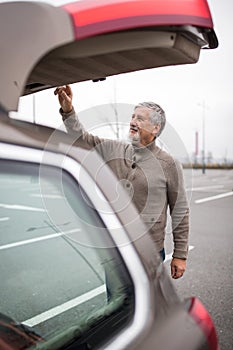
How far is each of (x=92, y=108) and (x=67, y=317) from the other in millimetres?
688

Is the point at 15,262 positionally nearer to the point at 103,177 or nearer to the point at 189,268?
the point at 189,268

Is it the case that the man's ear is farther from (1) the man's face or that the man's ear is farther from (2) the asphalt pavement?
(2) the asphalt pavement

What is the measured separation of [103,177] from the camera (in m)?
1.06

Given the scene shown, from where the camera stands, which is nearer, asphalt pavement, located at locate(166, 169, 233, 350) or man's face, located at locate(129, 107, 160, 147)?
man's face, located at locate(129, 107, 160, 147)

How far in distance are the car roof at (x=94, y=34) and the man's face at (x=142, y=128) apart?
843mm

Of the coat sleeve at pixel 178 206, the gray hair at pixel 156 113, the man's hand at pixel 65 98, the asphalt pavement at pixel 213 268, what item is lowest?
the asphalt pavement at pixel 213 268

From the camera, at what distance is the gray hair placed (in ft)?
6.94

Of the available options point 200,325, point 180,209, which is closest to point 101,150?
point 180,209

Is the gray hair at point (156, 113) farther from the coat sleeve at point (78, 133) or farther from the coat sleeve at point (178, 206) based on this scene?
the coat sleeve at point (78, 133)

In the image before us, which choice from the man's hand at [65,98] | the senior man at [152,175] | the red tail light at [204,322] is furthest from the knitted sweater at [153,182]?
the red tail light at [204,322]

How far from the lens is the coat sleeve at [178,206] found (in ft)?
7.43

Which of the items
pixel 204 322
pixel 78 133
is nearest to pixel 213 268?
pixel 204 322

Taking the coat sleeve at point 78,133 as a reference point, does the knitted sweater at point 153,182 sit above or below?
below

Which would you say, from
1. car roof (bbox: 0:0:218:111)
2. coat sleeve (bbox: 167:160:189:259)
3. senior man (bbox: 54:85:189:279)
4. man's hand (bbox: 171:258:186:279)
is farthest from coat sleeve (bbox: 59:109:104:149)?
man's hand (bbox: 171:258:186:279)
